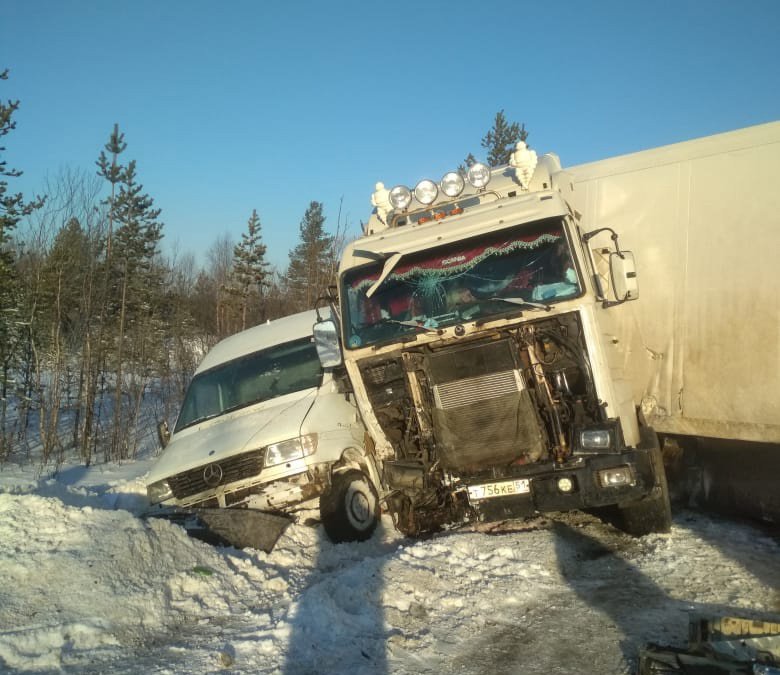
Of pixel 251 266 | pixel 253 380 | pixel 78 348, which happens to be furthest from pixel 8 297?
pixel 251 266

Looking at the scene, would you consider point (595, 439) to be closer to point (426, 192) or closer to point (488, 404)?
point (488, 404)

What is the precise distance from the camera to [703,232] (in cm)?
706

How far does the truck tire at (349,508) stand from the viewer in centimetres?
707

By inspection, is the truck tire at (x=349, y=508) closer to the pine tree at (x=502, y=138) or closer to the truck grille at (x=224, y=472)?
the truck grille at (x=224, y=472)

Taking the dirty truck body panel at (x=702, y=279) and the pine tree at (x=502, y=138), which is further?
the pine tree at (x=502, y=138)

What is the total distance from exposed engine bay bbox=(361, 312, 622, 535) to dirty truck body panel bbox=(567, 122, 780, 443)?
87 centimetres

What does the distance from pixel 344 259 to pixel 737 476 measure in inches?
187

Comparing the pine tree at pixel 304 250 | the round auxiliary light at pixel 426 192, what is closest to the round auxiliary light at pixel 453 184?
the round auxiliary light at pixel 426 192

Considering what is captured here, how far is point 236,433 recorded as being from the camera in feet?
24.7

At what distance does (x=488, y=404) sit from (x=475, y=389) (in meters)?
0.18

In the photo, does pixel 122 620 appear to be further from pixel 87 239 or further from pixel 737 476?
pixel 87 239

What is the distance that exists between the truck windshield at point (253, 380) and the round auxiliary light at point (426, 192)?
2535mm

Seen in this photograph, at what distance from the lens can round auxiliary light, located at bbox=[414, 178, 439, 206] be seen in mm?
7109

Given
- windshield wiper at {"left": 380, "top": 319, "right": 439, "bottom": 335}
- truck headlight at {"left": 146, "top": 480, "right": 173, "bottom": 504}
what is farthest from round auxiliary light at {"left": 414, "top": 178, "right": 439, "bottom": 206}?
truck headlight at {"left": 146, "top": 480, "right": 173, "bottom": 504}
